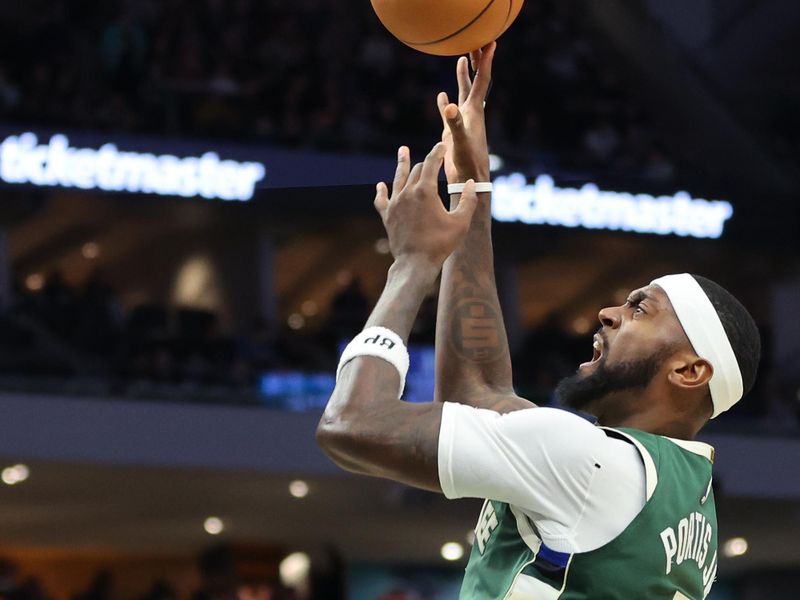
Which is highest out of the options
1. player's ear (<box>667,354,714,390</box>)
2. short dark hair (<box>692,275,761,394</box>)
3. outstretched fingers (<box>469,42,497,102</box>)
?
outstretched fingers (<box>469,42,497,102</box>)

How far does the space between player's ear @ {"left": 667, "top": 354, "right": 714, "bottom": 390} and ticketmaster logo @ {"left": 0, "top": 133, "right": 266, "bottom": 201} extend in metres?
13.2

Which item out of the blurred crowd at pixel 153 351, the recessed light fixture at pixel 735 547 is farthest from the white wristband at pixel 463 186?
the recessed light fixture at pixel 735 547

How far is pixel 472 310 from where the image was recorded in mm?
3207

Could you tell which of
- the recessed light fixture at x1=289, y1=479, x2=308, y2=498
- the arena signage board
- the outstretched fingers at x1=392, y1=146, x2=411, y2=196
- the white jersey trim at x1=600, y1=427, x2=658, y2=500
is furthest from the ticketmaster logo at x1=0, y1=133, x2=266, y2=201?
the white jersey trim at x1=600, y1=427, x2=658, y2=500

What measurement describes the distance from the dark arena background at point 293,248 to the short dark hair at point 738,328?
10.0m

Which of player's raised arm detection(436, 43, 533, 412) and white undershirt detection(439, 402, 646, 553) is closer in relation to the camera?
white undershirt detection(439, 402, 646, 553)

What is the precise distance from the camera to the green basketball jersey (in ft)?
8.48

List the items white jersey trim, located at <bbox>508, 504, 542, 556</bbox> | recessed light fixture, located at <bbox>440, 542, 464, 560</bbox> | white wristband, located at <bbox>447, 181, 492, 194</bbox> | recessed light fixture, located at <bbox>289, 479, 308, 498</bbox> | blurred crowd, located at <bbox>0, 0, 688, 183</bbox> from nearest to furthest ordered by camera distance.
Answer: white jersey trim, located at <bbox>508, 504, 542, 556</bbox>
white wristband, located at <bbox>447, 181, 492, 194</bbox>
recessed light fixture, located at <bbox>289, 479, 308, 498</bbox>
blurred crowd, located at <bbox>0, 0, 688, 183</bbox>
recessed light fixture, located at <bbox>440, 542, 464, 560</bbox>

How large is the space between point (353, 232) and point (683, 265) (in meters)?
4.66

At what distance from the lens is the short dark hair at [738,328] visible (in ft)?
9.44

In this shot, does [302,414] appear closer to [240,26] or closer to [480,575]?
[240,26]

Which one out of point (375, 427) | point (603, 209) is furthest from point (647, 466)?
point (603, 209)

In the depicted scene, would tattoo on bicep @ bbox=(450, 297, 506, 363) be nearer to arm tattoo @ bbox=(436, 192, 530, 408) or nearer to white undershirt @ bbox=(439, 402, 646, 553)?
arm tattoo @ bbox=(436, 192, 530, 408)

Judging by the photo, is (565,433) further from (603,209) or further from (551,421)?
(603,209)
